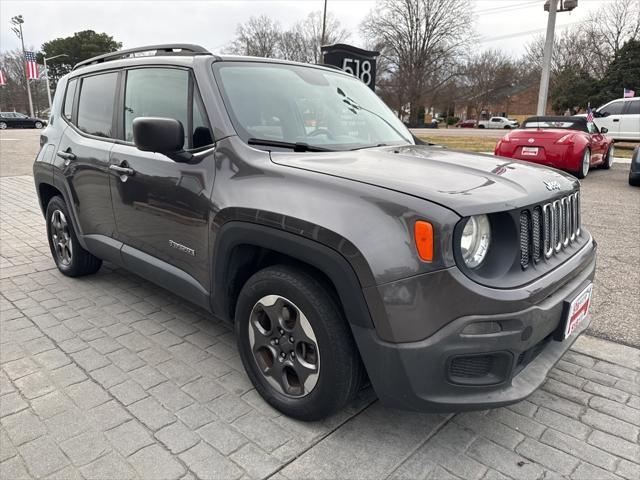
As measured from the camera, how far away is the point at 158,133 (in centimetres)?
250

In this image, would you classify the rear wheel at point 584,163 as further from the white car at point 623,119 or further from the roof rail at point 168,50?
the roof rail at point 168,50

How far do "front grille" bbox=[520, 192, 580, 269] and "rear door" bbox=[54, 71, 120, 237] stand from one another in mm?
2779

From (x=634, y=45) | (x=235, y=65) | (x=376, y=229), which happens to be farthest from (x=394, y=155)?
(x=634, y=45)

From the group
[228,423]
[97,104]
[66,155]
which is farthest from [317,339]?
[66,155]

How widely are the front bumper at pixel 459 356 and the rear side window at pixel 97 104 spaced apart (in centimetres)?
271

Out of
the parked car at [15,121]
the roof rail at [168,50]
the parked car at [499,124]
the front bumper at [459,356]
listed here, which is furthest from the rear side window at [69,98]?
the parked car at [499,124]

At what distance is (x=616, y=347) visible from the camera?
3238mm

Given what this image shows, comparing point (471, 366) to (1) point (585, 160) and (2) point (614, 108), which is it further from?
(2) point (614, 108)

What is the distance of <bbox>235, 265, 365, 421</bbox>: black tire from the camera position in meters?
2.09

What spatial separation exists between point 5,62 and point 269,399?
7287 cm

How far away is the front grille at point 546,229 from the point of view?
82.4 inches

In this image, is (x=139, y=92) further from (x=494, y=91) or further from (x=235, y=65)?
(x=494, y=91)

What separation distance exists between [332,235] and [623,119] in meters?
19.4

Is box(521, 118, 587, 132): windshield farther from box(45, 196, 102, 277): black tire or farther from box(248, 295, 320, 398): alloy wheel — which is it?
box(248, 295, 320, 398): alloy wheel
